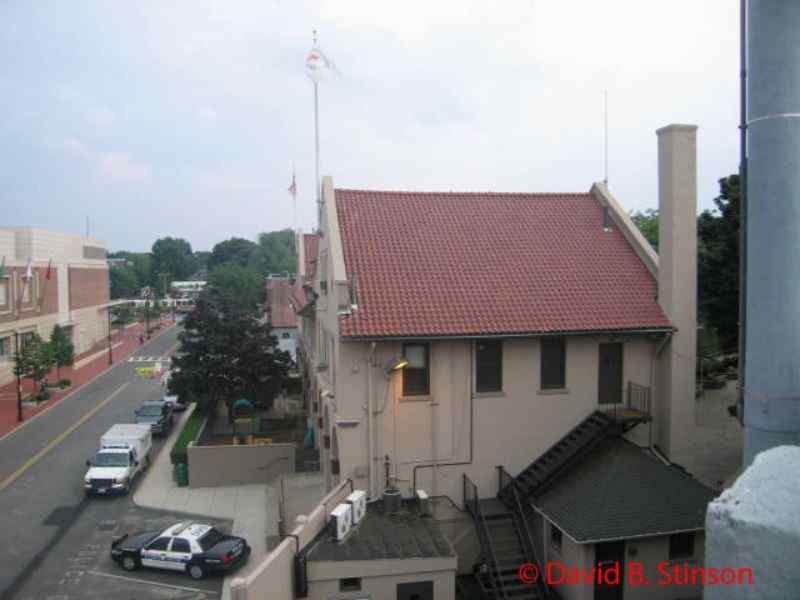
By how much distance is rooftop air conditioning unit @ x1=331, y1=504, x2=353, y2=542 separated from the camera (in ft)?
50.3

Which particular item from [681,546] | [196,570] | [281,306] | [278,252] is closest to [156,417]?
[196,570]

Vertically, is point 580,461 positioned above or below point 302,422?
above

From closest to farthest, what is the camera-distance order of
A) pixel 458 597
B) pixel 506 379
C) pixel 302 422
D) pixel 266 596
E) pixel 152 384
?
pixel 266 596 → pixel 458 597 → pixel 506 379 → pixel 302 422 → pixel 152 384

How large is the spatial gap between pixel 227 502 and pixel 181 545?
228 inches

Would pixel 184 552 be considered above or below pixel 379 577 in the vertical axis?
below

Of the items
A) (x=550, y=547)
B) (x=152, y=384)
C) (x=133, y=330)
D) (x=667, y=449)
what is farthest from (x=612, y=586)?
(x=133, y=330)

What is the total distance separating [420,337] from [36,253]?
53.5 metres

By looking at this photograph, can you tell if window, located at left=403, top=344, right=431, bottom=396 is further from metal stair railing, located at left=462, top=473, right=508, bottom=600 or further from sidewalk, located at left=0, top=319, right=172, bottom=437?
sidewalk, located at left=0, top=319, right=172, bottom=437

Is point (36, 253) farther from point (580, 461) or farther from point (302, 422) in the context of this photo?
point (580, 461)

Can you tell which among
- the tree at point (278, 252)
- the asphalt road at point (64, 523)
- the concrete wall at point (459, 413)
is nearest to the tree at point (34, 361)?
the asphalt road at point (64, 523)

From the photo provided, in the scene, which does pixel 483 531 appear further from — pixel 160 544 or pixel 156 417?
pixel 156 417

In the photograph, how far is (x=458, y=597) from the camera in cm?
1636

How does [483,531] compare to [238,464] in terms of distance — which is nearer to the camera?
[483,531]

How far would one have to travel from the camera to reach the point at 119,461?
89.2 ft
